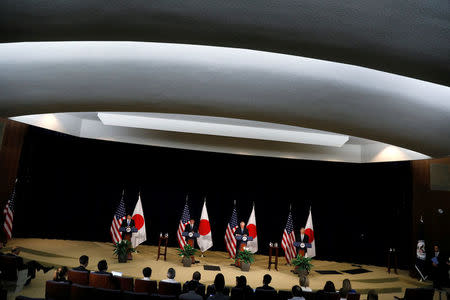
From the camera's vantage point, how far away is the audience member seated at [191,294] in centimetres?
448

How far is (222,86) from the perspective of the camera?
6.67 m

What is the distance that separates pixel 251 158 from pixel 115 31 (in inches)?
363

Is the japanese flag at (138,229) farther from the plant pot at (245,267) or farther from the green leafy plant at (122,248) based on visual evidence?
the plant pot at (245,267)

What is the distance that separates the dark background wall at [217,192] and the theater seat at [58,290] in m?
7.97

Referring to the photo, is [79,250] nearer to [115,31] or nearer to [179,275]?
[179,275]

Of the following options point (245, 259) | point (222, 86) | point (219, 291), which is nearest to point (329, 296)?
point (219, 291)

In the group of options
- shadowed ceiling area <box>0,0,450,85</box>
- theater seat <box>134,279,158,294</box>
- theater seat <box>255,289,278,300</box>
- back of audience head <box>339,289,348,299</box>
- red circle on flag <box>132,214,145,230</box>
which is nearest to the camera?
shadowed ceiling area <box>0,0,450,85</box>

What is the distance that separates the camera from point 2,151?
983cm

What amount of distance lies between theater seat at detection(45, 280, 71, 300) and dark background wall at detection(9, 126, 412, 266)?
7967 millimetres

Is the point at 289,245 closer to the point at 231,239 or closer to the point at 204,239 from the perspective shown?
the point at 231,239

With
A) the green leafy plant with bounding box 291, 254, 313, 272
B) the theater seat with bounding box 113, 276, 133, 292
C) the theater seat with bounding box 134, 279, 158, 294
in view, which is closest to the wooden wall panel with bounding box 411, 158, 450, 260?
the green leafy plant with bounding box 291, 254, 313, 272

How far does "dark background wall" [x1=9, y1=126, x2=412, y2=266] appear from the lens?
12.0 meters

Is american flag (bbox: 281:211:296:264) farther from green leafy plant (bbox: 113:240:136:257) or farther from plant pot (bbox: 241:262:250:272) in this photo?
green leafy plant (bbox: 113:240:136:257)

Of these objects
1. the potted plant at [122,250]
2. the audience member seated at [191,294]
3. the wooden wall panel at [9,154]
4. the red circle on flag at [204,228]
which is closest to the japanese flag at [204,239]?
the red circle on flag at [204,228]
